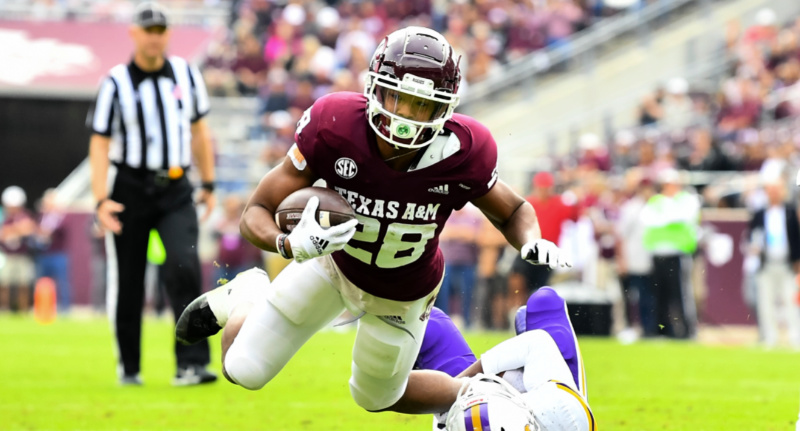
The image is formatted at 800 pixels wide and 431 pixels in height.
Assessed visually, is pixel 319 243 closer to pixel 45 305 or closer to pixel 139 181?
pixel 139 181

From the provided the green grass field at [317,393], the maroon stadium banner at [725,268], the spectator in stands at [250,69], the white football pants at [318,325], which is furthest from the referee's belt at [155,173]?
the spectator in stands at [250,69]

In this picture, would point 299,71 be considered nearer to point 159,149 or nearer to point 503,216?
point 159,149

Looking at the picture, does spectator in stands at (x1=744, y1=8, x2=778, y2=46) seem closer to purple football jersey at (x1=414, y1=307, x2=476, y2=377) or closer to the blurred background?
the blurred background

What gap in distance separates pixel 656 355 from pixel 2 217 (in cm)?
1034

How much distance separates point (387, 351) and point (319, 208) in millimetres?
699

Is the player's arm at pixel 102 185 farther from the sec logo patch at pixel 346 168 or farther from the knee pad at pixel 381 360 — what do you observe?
the sec logo patch at pixel 346 168

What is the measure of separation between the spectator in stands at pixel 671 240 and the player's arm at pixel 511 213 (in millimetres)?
6792

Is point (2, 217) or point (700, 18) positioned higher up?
point (700, 18)

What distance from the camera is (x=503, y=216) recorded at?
4008 mm

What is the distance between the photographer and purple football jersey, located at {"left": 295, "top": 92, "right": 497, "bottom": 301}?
368 centimetres

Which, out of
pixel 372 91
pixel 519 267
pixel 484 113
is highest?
pixel 484 113

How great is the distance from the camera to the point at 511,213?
13.2ft

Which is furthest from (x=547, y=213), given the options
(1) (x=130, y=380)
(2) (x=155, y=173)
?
(1) (x=130, y=380)

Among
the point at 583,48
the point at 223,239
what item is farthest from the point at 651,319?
the point at 583,48
